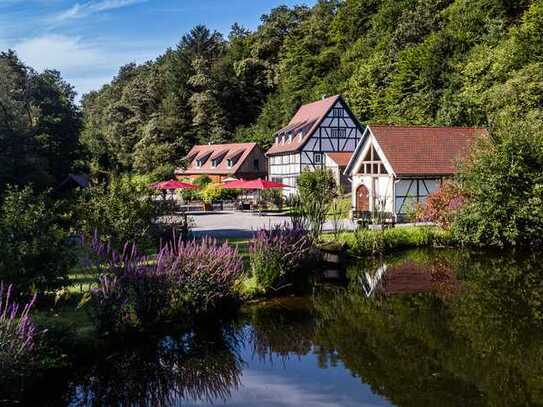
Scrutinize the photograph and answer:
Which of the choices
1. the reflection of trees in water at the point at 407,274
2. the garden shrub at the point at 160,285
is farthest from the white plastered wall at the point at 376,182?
the garden shrub at the point at 160,285

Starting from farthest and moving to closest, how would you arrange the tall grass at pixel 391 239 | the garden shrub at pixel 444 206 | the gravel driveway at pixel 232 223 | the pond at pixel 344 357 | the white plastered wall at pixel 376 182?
the white plastered wall at pixel 376 182
the gravel driveway at pixel 232 223
the garden shrub at pixel 444 206
the tall grass at pixel 391 239
the pond at pixel 344 357

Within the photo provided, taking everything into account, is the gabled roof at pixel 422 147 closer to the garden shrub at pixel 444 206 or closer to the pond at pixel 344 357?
the garden shrub at pixel 444 206

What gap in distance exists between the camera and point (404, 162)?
2941cm

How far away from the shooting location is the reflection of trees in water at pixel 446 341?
27.5 feet

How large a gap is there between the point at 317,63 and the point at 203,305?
55.2 metres

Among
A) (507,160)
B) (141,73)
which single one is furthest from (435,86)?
(141,73)

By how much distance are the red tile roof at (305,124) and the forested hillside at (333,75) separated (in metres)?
6.04

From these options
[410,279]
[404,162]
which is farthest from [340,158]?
[410,279]

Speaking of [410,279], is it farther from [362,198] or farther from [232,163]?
[232,163]

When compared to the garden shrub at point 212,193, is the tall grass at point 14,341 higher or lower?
lower

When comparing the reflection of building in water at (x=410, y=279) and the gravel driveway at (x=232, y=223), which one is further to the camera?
the gravel driveway at (x=232, y=223)

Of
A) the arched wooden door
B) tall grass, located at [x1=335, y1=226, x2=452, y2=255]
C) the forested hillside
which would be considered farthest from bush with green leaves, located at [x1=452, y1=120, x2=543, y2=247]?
the forested hillside

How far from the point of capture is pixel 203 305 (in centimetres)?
1225

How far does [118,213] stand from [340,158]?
29.6 meters
